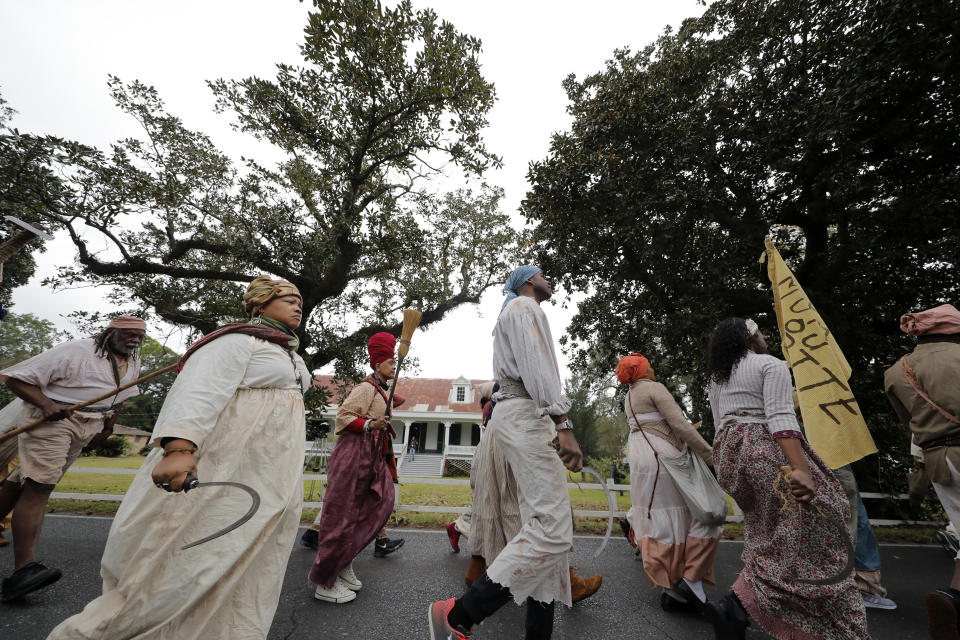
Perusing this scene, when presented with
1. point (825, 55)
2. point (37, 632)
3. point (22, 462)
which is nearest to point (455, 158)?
point (825, 55)

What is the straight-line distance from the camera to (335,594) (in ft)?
9.21

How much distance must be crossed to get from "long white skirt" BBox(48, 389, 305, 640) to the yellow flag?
2.61 metres

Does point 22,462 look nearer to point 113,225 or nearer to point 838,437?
point 838,437

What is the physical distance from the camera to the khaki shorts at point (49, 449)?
2799 millimetres

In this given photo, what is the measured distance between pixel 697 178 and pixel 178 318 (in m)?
11.0

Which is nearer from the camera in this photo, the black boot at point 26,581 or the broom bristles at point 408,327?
the black boot at point 26,581

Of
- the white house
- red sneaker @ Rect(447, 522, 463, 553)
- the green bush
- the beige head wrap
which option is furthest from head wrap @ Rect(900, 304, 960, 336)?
the green bush

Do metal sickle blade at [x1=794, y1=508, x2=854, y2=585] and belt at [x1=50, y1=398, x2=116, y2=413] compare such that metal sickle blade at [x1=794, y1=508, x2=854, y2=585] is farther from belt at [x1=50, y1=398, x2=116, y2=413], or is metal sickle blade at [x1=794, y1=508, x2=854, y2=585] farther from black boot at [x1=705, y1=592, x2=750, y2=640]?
belt at [x1=50, y1=398, x2=116, y2=413]

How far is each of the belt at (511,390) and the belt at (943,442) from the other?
2.58m

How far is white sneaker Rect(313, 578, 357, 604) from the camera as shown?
110 inches

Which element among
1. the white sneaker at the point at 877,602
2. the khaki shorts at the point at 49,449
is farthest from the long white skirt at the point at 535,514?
the khaki shorts at the point at 49,449

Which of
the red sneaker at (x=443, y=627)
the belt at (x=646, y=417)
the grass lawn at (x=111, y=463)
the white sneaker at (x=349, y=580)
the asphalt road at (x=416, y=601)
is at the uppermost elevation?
the belt at (x=646, y=417)

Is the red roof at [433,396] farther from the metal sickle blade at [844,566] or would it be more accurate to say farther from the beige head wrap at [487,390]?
the metal sickle blade at [844,566]

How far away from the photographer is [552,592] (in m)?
1.96
